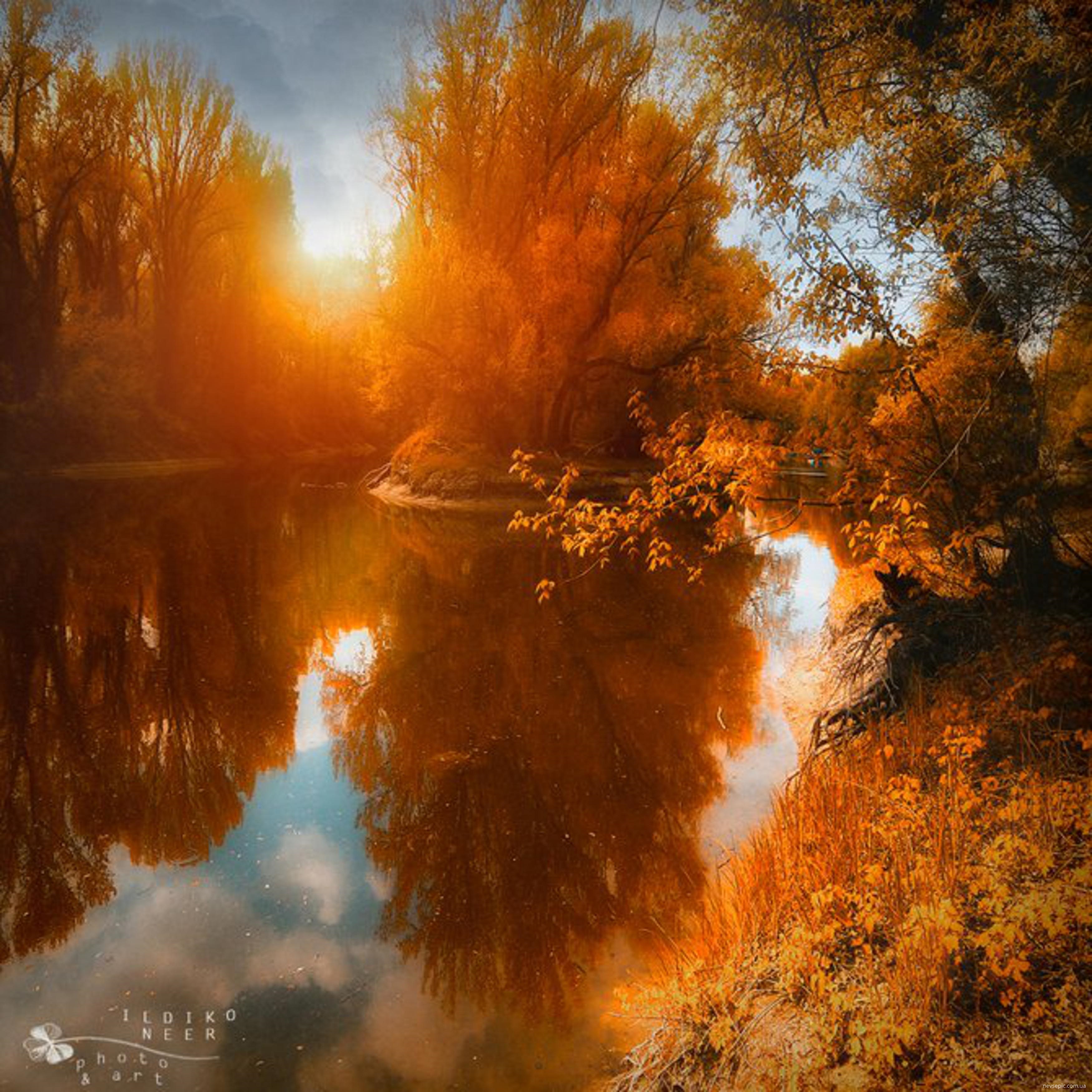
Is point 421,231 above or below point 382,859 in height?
above

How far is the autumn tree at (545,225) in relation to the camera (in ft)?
74.3

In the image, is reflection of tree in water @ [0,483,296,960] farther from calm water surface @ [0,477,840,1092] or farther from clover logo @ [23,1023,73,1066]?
clover logo @ [23,1023,73,1066]

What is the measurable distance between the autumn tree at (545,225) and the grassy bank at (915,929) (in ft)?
62.2

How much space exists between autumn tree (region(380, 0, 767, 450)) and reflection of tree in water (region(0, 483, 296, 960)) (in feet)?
40.7

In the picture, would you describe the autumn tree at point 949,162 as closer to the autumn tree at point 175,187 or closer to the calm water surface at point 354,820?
the calm water surface at point 354,820

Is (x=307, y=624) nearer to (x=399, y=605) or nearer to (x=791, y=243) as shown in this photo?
(x=399, y=605)

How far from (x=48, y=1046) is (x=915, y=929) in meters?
4.63

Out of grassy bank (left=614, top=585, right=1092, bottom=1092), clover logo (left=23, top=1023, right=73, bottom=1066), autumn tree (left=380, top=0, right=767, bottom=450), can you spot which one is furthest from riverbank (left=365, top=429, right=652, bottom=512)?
clover logo (left=23, top=1023, right=73, bottom=1066)

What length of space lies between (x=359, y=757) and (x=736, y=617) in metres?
7.80

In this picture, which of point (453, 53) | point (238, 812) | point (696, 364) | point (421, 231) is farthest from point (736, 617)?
point (453, 53)

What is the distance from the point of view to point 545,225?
23141 millimetres

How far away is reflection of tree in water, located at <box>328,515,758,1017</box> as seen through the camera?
4645 mm

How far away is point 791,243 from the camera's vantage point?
5.25 meters

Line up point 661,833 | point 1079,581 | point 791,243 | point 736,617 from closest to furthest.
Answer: point 791,243
point 661,833
point 1079,581
point 736,617
